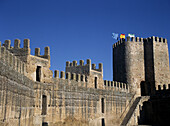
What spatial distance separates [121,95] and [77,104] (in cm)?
770

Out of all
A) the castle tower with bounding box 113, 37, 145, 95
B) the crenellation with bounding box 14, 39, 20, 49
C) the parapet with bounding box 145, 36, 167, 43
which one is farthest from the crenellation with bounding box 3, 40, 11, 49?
the parapet with bounding box 145, 36, 167, 43

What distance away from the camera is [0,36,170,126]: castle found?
1623 cm

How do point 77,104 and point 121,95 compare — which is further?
point 121,95

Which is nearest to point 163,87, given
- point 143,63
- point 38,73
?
point 143,63

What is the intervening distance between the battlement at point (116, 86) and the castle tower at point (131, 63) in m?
0.89

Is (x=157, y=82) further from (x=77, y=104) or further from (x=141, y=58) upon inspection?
(x=77, y=104)

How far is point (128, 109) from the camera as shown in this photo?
31359mm

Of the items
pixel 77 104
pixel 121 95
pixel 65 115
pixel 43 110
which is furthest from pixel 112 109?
pixel 43 110

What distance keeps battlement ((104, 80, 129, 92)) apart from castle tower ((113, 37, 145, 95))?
35.1 inches

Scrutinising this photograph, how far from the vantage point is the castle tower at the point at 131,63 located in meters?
33.2

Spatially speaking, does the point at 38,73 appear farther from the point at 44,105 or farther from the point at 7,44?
the point at 7,44

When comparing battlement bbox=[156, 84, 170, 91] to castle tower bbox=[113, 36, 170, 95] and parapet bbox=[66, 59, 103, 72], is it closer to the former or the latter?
castle tower bbox=[113, 36, 170, 95]

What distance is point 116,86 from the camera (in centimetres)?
3097

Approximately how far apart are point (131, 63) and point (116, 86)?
4.31 meters
